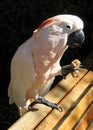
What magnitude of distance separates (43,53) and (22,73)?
0.54ft

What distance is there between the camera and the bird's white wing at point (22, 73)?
1.64m

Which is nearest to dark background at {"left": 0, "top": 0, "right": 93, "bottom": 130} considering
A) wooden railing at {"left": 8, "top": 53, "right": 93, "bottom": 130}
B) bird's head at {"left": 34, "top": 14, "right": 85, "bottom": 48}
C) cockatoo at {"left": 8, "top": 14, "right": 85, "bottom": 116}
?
wooden railing at {"left": 8, "top": 53, "right": 93, "bottom": 130}

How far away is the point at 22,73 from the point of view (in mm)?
1706

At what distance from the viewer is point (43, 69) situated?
1.66 metres

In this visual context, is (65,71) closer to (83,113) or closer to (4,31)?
(83,113)

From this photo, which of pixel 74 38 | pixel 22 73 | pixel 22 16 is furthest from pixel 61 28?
pixel 22 16

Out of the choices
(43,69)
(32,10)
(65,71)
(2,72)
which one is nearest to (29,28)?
(32,10)

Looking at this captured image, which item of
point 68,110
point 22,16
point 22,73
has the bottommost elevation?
point 22,16

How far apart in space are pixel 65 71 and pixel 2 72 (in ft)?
4.32

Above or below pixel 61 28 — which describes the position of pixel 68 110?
below

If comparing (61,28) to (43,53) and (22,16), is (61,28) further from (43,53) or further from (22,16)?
(22,16)

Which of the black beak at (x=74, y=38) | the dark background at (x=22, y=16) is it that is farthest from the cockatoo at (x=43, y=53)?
the dark background at (x=22, y=16)

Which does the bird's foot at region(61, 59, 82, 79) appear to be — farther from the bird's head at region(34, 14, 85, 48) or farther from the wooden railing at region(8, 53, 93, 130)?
the bird's head at region(34, 14, 85, 48)

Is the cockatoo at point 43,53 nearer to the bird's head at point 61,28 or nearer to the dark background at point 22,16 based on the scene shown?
the bird's head at point 61,28
